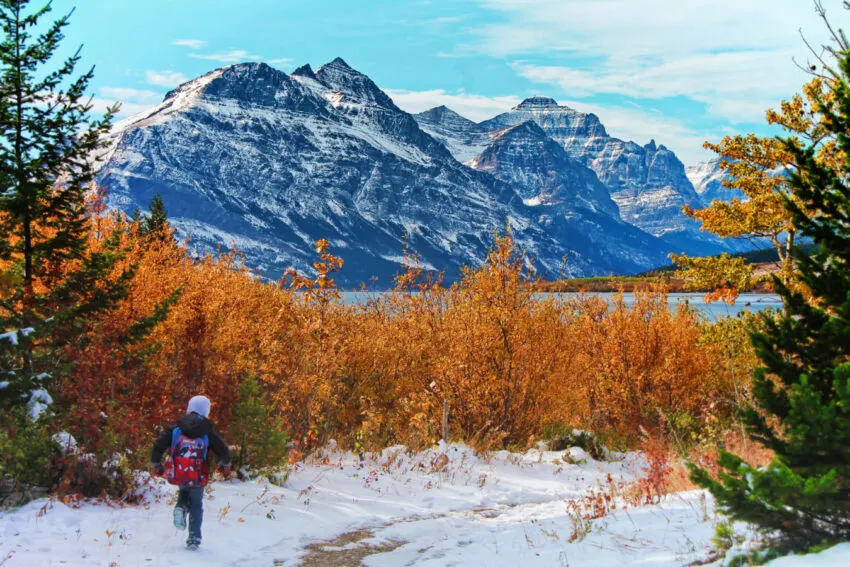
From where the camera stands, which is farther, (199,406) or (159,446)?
(199,406)

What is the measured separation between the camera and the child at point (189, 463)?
7688 millimetres

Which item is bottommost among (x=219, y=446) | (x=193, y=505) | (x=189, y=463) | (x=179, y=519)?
(x=179, y=519)

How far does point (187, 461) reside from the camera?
7773 mm

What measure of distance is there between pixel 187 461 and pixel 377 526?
321 centimetres

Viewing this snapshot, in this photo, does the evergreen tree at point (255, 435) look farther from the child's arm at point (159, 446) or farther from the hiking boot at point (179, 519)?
the hiking boot at point (179, 519)

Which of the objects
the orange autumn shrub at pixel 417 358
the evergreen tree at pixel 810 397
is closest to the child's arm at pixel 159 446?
the orange autumn shrub at pixel 417 358

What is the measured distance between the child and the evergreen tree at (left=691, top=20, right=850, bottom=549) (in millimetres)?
5452

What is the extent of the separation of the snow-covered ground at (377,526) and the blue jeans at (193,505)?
0.22m

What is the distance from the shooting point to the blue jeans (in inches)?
303

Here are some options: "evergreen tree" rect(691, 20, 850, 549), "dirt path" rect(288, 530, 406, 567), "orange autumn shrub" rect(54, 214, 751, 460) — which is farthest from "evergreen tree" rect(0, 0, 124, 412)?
"evergreen tree" rect(691, 20, 850, 549)

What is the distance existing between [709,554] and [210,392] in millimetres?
8523

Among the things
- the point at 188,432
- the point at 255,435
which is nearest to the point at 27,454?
the point at 188,432

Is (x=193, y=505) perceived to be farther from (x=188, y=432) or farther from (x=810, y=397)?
(x=810, y=397)

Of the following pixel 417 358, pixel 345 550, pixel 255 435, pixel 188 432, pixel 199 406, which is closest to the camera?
pixel 188 432
